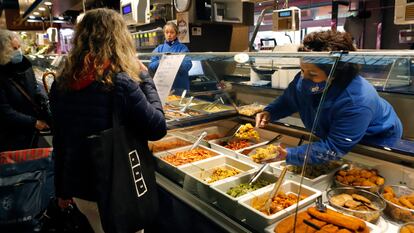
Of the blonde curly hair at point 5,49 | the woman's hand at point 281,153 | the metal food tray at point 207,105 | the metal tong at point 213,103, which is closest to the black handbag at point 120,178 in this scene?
the woman's hand at point 281,153

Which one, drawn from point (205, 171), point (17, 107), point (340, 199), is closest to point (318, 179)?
point (340, 199)

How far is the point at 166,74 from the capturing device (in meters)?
2.48

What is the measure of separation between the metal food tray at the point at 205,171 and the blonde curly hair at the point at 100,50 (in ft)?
2.15

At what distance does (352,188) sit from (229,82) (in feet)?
6.02

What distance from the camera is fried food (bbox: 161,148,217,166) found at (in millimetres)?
2156

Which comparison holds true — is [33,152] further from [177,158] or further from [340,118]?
[340,118]

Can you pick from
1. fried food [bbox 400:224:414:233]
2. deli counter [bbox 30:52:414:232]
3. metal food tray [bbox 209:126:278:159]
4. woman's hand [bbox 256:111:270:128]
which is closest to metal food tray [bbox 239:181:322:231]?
deli counter [bbox 30:52:414:232]

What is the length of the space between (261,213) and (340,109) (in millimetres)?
710

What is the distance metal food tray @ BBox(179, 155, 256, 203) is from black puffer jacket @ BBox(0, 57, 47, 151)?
202 cm

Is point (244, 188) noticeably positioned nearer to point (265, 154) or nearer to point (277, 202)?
point (277, 202)

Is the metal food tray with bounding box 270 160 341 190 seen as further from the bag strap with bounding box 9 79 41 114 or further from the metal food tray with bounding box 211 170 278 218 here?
the bag strap with bounding box 9 79 41 114

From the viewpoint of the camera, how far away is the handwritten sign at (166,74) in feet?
7.92

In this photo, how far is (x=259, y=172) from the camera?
6.03 feet

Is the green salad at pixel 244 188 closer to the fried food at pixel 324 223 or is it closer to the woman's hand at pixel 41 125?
the fried food at pixel 324 223
